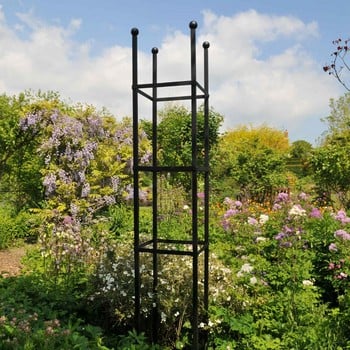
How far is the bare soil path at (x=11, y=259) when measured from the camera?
6.20 m

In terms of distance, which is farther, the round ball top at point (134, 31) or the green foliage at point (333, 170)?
the green foliage at point (333, 170)

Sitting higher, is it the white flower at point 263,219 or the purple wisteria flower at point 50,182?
the purple wisteria flower at point 50,182

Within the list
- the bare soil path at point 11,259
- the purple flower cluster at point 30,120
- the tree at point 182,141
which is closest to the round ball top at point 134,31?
the bare soil path at point 11,259

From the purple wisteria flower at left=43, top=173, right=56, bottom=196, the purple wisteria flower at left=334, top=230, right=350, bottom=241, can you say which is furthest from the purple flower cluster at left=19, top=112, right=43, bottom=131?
the purple wisteria flower at left=334, top=230, right=350, bottom=241

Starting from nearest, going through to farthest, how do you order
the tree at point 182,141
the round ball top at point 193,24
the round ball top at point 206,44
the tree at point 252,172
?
the round ball top at point 193,24, the round ball top at point 206,44, the tree at point 182,141, the tree at point 252,172

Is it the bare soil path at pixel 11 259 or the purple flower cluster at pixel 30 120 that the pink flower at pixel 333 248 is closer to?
the bare soil path at pixel 11 259

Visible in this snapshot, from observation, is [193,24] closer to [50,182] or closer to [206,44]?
[206,44]

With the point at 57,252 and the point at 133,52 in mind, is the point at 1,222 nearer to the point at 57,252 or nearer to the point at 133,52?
the point at 57,252

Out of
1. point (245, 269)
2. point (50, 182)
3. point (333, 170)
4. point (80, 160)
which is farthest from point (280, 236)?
point (333, 170)

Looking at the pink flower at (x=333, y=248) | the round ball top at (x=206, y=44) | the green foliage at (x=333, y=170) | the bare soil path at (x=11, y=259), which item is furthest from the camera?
the green foliage at (x=333, y=170)

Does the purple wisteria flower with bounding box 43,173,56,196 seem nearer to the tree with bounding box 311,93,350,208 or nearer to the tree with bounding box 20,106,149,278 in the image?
the tree with bounding box 20,106,149,278

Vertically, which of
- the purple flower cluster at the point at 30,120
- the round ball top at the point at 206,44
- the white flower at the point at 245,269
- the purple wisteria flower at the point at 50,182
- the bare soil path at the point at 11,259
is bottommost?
the bare soil path at the point at 11,259

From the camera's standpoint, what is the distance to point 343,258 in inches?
169

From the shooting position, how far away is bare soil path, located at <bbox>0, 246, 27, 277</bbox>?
20.4ft
